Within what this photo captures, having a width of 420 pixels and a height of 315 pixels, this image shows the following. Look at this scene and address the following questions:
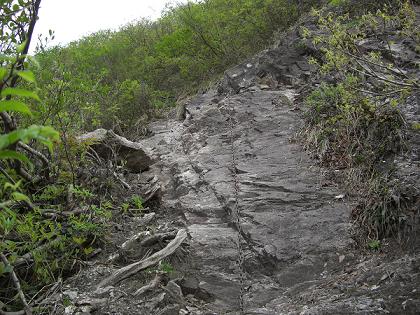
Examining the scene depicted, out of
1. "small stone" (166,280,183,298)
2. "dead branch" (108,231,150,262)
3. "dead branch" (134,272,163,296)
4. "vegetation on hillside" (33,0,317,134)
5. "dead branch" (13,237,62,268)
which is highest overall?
"vegetation on hillside" (33,0,317,134)

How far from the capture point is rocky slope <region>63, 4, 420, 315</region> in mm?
3680

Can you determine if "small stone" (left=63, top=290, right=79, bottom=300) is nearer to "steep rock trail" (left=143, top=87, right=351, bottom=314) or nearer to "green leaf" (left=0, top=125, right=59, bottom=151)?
"steep rock trail" (left=143, top=87, right=351, bottom=314)

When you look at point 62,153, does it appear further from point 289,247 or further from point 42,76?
point 289,247

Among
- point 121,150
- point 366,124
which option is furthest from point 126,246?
point 366,124

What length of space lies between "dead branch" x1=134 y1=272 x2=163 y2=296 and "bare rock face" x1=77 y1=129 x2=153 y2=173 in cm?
309

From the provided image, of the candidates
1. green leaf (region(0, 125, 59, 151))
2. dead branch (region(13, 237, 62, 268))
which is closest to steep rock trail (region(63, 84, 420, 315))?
dead branch (region(13, 237, 62, 268))

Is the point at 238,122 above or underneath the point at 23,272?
above

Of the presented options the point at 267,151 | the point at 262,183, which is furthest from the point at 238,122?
the point at 262,183

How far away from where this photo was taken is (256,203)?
5.47 metres

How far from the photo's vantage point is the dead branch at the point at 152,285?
3887 millimetres

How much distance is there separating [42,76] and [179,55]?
7.28 m

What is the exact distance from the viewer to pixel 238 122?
8164 mm

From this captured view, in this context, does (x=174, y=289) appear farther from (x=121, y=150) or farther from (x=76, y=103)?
(x=121, y=150)

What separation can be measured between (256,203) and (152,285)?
6.53ft
